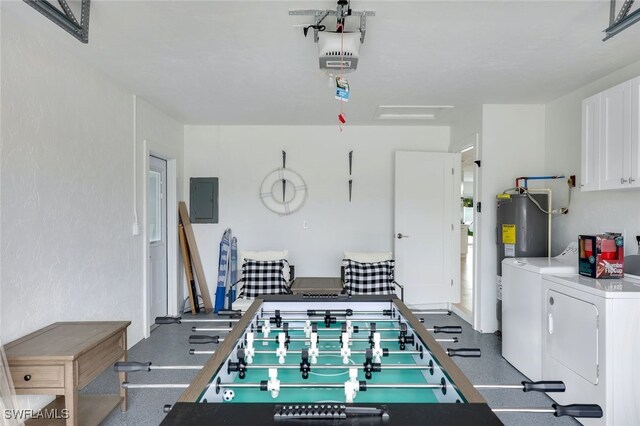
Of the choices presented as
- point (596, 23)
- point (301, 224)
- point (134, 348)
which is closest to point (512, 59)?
point (596, 23)

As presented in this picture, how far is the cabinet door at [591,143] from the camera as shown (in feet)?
9.94

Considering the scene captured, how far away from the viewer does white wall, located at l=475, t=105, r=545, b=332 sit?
426cm

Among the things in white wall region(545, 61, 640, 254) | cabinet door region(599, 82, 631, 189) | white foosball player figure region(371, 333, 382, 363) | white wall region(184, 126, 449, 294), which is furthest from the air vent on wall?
white foosball player figure region(371, 333, 382, 363)

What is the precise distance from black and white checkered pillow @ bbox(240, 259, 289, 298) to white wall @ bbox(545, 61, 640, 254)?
9.66 ft

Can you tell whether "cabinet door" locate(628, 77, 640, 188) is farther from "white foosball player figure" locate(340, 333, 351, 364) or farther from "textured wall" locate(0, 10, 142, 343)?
"textured wall" locate(0, 10, 142, 343)

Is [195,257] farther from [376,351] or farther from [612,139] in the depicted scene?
[612,139]

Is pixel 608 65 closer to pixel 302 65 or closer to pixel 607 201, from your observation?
pixel 607 201

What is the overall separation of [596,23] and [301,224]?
3758 millimetres

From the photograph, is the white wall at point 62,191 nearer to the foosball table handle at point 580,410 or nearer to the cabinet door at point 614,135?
the foosball table handle at point 580,410

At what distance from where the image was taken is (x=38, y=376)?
6.61 feet

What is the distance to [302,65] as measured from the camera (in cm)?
306

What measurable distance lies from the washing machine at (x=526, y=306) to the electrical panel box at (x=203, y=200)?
359 cm

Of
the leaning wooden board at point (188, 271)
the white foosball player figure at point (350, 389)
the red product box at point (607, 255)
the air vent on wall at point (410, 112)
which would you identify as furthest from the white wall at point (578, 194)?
the leaning wooden board at point (188, 271)

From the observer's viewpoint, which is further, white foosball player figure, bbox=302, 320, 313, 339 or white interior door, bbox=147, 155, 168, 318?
white interior door, bbox=147, 155, 168, 318
